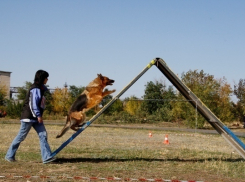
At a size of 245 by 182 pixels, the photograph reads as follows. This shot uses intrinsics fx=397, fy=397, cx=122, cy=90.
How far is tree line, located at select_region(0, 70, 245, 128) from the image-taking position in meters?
33.2

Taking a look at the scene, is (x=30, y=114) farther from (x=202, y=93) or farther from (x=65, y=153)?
(x=202, y=93)

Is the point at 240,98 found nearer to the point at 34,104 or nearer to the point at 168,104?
the point at 168,104

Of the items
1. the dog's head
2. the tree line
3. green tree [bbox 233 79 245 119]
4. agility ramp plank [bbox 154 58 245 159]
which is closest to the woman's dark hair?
the dog's head

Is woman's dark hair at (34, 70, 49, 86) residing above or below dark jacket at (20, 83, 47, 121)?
above

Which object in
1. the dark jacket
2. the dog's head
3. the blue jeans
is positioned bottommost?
the blue jeans

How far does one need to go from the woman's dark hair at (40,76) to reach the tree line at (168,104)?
19.4 metres

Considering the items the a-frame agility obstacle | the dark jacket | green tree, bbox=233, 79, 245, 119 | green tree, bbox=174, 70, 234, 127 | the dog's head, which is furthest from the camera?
green tree, bbox=233, 79, 245, 119

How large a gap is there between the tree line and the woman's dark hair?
19.4 meters

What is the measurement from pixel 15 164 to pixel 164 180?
11.2 feet

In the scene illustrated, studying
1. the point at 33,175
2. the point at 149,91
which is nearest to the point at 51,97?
the point at 149,91

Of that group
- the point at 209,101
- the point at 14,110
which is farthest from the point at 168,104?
the point at 14,110

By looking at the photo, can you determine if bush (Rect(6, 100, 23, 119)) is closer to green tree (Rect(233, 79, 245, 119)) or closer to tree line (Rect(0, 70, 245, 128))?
tree line (Rect(0, 70, 245, 128))

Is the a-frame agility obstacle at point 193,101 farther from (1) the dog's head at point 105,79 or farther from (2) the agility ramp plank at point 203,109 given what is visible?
(1) the dog's head at point 105,79

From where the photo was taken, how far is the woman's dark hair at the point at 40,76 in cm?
903
